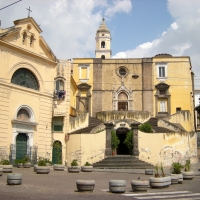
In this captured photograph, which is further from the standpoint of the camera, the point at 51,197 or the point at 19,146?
the point at 19,146

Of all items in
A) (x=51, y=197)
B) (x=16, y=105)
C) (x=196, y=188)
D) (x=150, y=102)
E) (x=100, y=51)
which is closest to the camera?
(x=51, y=197)

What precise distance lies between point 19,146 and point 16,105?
3334mm

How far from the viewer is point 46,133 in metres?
28.5

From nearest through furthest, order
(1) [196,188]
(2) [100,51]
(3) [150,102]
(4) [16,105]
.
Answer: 1. (1) [196,188]
2. (4) [16,105]
3. (3) [150,102]
4. (2) [100,51]

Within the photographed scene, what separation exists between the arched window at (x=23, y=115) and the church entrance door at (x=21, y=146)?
4.27 ft

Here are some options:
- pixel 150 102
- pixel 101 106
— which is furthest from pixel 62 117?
pixel 150 102

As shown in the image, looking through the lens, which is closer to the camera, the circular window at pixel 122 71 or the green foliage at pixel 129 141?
the green foliage at pixel 129 141

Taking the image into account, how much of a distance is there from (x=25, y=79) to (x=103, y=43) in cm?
4214

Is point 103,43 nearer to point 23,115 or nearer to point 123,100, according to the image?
point 123,100

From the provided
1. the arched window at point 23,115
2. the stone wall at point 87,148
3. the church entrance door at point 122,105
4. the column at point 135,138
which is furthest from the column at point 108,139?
the church entrance door at point 122,105

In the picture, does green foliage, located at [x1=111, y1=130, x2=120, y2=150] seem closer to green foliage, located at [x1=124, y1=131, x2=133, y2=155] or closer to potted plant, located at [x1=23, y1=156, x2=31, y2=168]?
green foliage, located at [x1=124, y1=131, x2=133, y2=155]

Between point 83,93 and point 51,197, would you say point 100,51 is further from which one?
point 51,197

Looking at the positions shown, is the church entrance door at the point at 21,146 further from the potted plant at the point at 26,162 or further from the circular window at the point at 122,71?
the circular window at the point at 122,71

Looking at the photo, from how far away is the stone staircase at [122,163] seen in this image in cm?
2719
